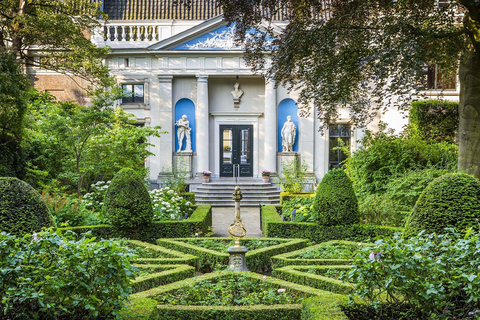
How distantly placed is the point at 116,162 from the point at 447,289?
11.8m

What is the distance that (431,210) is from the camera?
561 cm

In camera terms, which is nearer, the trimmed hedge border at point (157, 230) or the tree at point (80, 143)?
the trimmed hedge border at point (157, 230)

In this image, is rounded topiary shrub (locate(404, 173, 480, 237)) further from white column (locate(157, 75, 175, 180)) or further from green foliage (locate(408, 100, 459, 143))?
white column (locate(157, 75, 175, 180))

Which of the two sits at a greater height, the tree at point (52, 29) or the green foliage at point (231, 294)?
the tree at point (52, 29)

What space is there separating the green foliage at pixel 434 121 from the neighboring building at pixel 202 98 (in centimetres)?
552

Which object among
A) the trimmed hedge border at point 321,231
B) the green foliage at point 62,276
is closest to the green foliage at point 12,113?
the trimmed hedge border at point 321,231

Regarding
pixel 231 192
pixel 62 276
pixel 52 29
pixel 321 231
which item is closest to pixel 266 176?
pixel 231 192

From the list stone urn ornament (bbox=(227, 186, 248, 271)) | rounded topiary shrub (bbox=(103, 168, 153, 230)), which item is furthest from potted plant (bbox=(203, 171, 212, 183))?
stone urn ornament (bbox=(227, 186, 248, 271))

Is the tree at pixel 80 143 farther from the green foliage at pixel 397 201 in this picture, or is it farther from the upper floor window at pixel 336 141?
the upper floor window at pixel 336 141

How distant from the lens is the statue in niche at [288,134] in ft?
70.1

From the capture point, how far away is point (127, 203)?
28.1 feet

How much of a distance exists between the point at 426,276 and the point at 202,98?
18.2 metres

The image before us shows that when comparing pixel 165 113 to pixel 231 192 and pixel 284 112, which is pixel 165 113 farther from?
pixel 284 112

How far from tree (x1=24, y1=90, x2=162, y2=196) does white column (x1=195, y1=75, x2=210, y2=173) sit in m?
5.79
